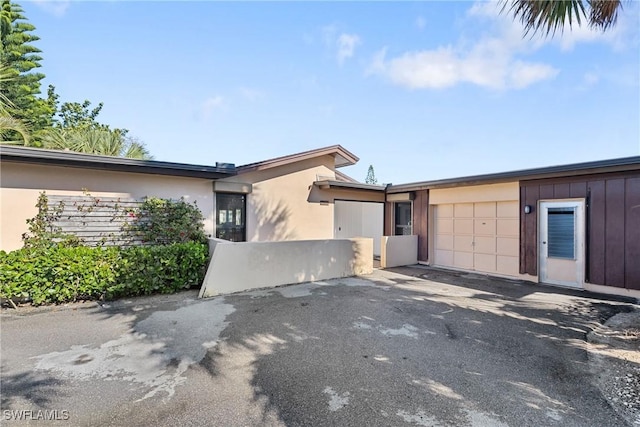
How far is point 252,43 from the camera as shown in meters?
9.63

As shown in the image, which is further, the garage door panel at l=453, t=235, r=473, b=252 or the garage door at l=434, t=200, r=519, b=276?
the garage door panel at l=453, t=235, r=473, b=252

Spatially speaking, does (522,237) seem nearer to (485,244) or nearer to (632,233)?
(485,244)

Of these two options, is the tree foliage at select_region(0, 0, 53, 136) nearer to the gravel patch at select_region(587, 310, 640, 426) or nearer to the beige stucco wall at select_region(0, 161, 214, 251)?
the beige stucco wall at select_region(0, 161, 214, 251)

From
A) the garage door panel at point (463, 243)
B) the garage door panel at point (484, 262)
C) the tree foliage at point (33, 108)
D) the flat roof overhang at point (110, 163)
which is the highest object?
the tree foliage at point (33, 108)

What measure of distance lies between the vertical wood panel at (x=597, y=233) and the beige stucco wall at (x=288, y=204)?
7.21 meters

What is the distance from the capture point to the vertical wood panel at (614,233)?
6.96 meters

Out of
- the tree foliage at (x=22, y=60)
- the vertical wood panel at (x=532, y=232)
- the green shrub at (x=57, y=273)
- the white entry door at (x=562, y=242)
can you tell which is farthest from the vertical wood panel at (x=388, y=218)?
the tree foliage at (x=22, y=60)

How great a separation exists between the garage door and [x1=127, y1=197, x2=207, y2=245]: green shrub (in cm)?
801

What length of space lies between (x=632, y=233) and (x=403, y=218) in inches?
260

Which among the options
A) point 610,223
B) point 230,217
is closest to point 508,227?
point 610,223

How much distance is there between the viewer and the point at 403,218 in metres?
12.3

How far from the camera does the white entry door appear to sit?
7.64m

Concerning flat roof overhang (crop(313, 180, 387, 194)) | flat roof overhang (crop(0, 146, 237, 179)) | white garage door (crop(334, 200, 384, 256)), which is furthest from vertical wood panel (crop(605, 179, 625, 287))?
flat roof overhang (crop(0, 146, 237, 179))

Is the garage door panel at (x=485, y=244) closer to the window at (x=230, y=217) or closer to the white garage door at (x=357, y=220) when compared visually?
the white garage door at (x=357, y=220)
